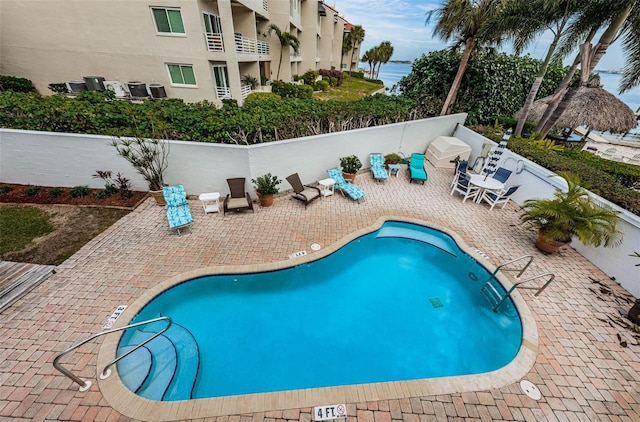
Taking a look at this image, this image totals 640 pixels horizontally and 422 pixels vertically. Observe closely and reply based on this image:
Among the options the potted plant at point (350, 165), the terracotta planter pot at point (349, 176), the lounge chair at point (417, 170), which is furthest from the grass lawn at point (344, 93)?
the terracotta planter pot at point (349, 176)

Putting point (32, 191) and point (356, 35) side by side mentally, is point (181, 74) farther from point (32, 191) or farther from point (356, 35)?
point (356, 35)

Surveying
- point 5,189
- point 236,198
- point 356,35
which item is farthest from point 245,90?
point 356,35

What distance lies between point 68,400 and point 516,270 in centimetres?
967

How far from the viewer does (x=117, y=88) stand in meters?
15.1

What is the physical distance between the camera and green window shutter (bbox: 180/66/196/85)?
15164 millimetres

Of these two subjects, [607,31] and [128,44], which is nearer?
[607,31]

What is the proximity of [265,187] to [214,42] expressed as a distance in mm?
12493

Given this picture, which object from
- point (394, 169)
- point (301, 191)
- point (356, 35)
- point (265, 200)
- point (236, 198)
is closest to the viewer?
point (236, 198)

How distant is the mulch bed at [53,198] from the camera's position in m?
8.02

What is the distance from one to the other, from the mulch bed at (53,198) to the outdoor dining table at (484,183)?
12.3 meters

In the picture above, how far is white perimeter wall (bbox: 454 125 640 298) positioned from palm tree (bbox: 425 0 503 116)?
6674 mm

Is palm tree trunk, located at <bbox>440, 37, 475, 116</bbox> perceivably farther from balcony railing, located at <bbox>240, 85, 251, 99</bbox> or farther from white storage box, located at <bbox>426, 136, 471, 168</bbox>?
balcony railing, located at <bbox>240, 85, 251, 99</bbox>

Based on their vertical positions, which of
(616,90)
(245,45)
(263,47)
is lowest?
(616,90)

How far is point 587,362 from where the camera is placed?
186 inches
